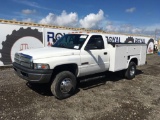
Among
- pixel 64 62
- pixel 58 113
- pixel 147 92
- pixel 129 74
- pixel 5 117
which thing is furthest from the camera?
pixel 129 74

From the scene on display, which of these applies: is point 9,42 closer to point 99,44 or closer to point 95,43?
point 95,43

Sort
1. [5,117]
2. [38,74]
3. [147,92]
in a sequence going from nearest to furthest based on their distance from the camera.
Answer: [5,117] < [38,74] < [147,92]

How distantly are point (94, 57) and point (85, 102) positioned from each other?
172 cm

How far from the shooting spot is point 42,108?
477 cm

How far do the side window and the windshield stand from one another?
0.81 ft

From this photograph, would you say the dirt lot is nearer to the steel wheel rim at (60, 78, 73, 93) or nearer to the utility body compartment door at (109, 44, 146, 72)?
the steel wheel rim at (60, 78, 73, 93)

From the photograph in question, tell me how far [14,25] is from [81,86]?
6.31 metres

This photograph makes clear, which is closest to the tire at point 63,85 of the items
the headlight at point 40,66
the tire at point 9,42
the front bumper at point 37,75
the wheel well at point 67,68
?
the wheel well at point 67,68

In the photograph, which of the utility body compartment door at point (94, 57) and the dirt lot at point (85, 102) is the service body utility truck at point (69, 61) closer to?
the utility body compartment door at point (94, 57)

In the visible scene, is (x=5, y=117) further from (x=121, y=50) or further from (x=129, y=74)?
(x=129, y=74)

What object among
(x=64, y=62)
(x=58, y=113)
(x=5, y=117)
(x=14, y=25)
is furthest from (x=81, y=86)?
(x=14, y=25)

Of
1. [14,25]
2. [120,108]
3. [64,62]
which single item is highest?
[14,25]

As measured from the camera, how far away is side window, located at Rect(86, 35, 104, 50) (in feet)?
20.2

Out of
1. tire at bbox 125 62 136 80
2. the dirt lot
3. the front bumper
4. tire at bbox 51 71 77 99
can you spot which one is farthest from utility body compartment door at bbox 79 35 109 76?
tire at bbox 125 62 136 80
